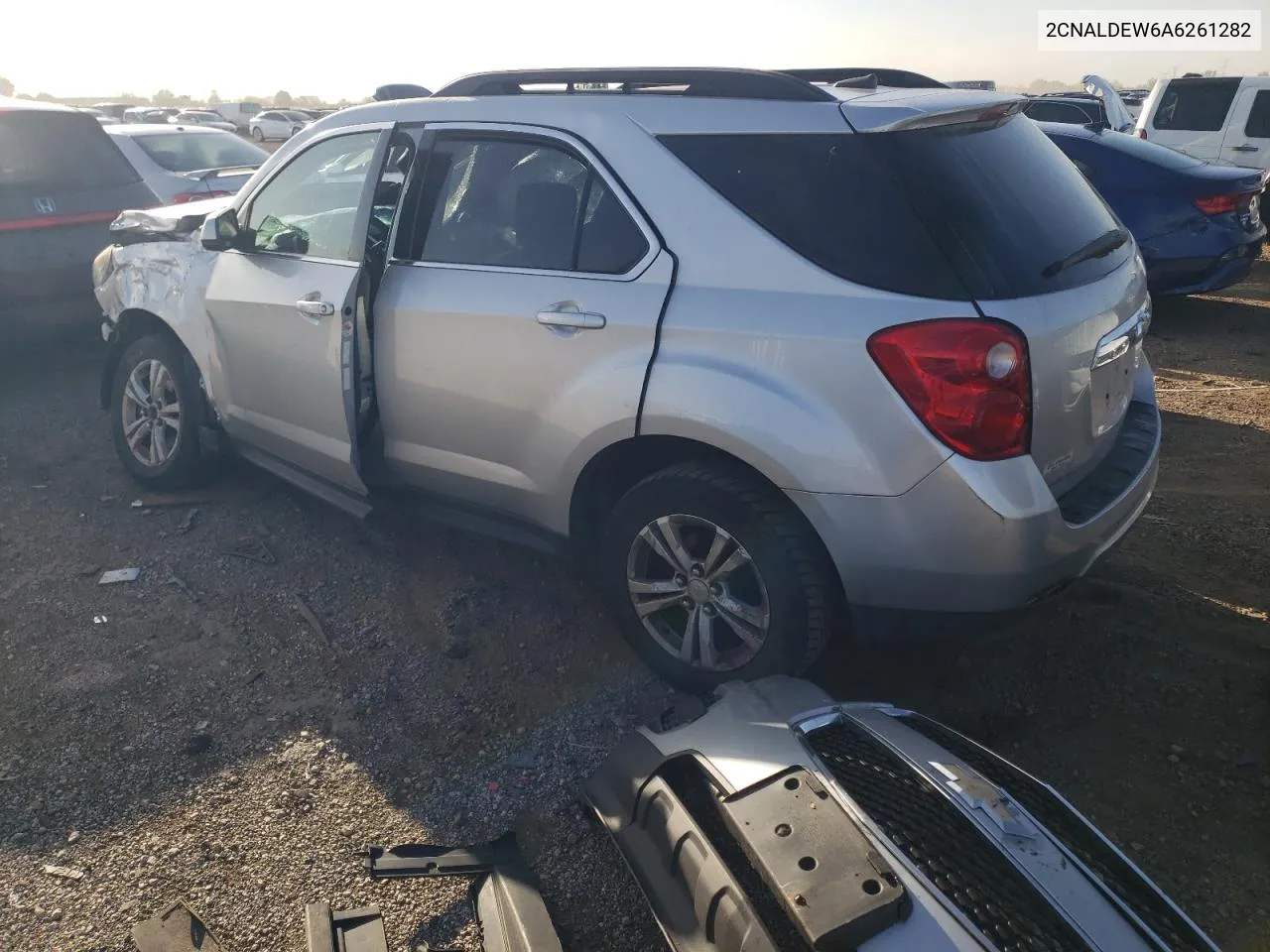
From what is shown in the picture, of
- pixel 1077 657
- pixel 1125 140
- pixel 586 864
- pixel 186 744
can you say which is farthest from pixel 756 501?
pixel 1125 140

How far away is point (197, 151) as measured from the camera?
9.20 metres

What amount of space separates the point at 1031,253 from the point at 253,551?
10.9ft

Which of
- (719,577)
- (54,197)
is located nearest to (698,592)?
(719,577)

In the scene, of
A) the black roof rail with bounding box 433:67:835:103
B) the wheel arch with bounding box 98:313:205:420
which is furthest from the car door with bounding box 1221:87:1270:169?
the wheel arch with bounding box 98:313:205:420

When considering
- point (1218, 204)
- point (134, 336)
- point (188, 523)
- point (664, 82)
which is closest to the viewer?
point (664, 82)

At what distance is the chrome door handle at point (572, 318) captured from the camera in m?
3.00

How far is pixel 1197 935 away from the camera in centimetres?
179

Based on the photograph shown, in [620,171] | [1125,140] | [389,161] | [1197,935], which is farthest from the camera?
[1125,140]

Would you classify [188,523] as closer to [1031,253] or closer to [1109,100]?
[1031,253]

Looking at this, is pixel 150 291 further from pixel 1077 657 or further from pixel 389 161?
pixel 1077 657

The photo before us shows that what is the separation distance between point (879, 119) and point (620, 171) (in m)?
0.77

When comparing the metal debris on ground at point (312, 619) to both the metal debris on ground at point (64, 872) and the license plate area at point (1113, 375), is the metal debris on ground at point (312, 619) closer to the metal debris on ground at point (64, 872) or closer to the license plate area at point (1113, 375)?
the metal debris on ground at point (64, 872)

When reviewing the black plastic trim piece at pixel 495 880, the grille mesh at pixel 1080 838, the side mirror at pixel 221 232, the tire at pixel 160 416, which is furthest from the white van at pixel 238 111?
the grille mesh at pixel 1080 838

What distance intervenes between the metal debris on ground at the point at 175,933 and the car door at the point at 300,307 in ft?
Answer: 5.66
